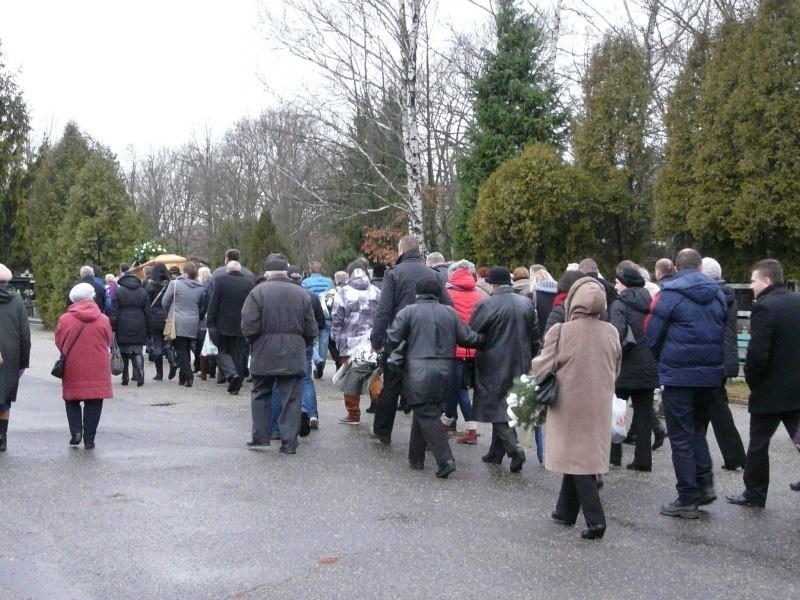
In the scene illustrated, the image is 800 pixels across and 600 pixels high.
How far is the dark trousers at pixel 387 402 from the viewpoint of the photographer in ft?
35.5

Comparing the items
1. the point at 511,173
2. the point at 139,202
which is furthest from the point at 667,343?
the point at 139,202

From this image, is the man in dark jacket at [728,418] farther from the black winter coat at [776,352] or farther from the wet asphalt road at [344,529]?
the black winter coat at [776,352]

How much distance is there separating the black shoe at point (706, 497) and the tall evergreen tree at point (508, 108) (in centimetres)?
1802

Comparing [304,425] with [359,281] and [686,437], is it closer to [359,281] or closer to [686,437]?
[359,281]

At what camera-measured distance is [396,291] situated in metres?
11.0

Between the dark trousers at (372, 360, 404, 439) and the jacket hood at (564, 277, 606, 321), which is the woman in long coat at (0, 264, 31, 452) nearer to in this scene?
the dark trousers at (372, 360, 404, 439)

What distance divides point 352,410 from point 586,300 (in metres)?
5.68

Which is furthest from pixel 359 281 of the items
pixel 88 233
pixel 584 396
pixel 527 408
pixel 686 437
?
pixel 88 233

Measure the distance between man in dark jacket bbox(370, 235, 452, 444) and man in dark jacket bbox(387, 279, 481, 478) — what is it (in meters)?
0.74

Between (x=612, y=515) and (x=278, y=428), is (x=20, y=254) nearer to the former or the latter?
(x=278, y=428)

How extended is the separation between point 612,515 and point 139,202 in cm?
6646

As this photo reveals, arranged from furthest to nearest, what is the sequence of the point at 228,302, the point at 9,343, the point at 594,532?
the point at 228,302
the point at 9,343
the point at 594,532

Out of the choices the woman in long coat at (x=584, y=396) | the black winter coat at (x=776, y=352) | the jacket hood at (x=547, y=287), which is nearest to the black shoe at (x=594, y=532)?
the woman in long coat at (x=584, y=396)

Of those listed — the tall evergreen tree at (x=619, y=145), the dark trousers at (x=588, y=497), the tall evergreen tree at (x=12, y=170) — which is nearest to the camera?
the dark trousers at (x=588, y=497)
